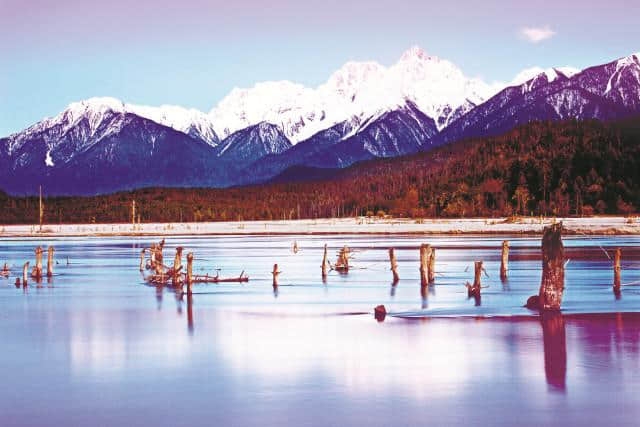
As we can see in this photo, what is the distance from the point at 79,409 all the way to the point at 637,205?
18528cm

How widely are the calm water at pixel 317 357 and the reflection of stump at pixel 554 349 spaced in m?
0.05

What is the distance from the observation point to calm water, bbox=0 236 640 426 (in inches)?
856

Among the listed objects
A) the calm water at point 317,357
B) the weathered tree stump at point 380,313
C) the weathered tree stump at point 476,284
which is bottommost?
the calm water at point 317,357

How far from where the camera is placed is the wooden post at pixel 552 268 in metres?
35.2

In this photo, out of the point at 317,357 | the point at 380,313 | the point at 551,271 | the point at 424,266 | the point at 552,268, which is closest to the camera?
the point at 317,357

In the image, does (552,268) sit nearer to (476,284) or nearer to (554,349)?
(554,349)

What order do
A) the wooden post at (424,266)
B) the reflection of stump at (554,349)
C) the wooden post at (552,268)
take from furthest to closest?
1. the wooden post at (424,266)
2. the wooden post at (552,268)
3. the reflection of stump at (554,349)

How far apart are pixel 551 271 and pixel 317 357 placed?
11.0 meters

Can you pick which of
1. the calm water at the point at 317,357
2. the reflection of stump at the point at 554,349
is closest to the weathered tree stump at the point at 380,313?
the calm water at the point at 317,357

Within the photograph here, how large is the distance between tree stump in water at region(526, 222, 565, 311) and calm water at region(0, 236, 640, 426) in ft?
3.08

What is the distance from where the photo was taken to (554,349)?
29000 mm

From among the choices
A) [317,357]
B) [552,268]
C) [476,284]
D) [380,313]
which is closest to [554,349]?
[317,357]

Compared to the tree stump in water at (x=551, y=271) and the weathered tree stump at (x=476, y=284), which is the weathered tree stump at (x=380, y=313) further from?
the weathered tree stump at (x=476, y=284)

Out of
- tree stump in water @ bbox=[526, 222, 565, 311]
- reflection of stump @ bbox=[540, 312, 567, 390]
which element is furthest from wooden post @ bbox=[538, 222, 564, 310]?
reflection of stump @ bbox=[540, 312, 567, 390]
